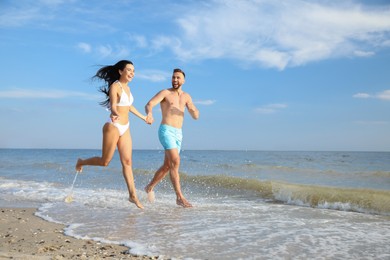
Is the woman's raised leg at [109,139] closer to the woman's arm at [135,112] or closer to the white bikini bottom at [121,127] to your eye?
the white bikini bottom at [121,127]

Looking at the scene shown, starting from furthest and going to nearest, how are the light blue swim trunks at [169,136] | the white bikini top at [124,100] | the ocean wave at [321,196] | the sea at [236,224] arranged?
the ocean wave at [321,196]
the light blue swim trunks at [169,136]
the white bikini top at [124,100]
the sea at [236,224]

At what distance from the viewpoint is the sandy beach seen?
11.9ft

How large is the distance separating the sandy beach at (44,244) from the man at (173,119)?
83.8 inches

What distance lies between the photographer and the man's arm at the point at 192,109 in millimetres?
7062

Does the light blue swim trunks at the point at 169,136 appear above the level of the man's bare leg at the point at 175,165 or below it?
above

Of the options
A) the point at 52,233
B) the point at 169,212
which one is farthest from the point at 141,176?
the point at 52,233

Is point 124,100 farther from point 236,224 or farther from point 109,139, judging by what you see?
point 236,224

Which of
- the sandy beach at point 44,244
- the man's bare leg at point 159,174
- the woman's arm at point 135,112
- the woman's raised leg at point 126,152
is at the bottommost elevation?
the sandy beach at point 44,244

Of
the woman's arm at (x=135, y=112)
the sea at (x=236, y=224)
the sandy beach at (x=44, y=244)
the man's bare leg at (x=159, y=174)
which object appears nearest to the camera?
the sandy beach at (x=44, y=244)

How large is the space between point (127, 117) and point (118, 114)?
6.9 inches

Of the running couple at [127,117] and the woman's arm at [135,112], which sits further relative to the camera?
the woman's arm at [135,112]

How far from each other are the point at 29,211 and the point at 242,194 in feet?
16.3

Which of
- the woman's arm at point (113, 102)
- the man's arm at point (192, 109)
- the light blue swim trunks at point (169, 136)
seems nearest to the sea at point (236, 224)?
the light blue swim trunks at point (169, 136)

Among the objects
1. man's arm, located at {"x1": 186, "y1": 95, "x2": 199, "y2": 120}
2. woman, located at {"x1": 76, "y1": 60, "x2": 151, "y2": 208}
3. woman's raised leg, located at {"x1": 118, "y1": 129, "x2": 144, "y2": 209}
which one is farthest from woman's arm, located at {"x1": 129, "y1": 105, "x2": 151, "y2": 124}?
man's arm, located at {"x1": 186, "y1": 95, "x2": 199, "y2": 120}
